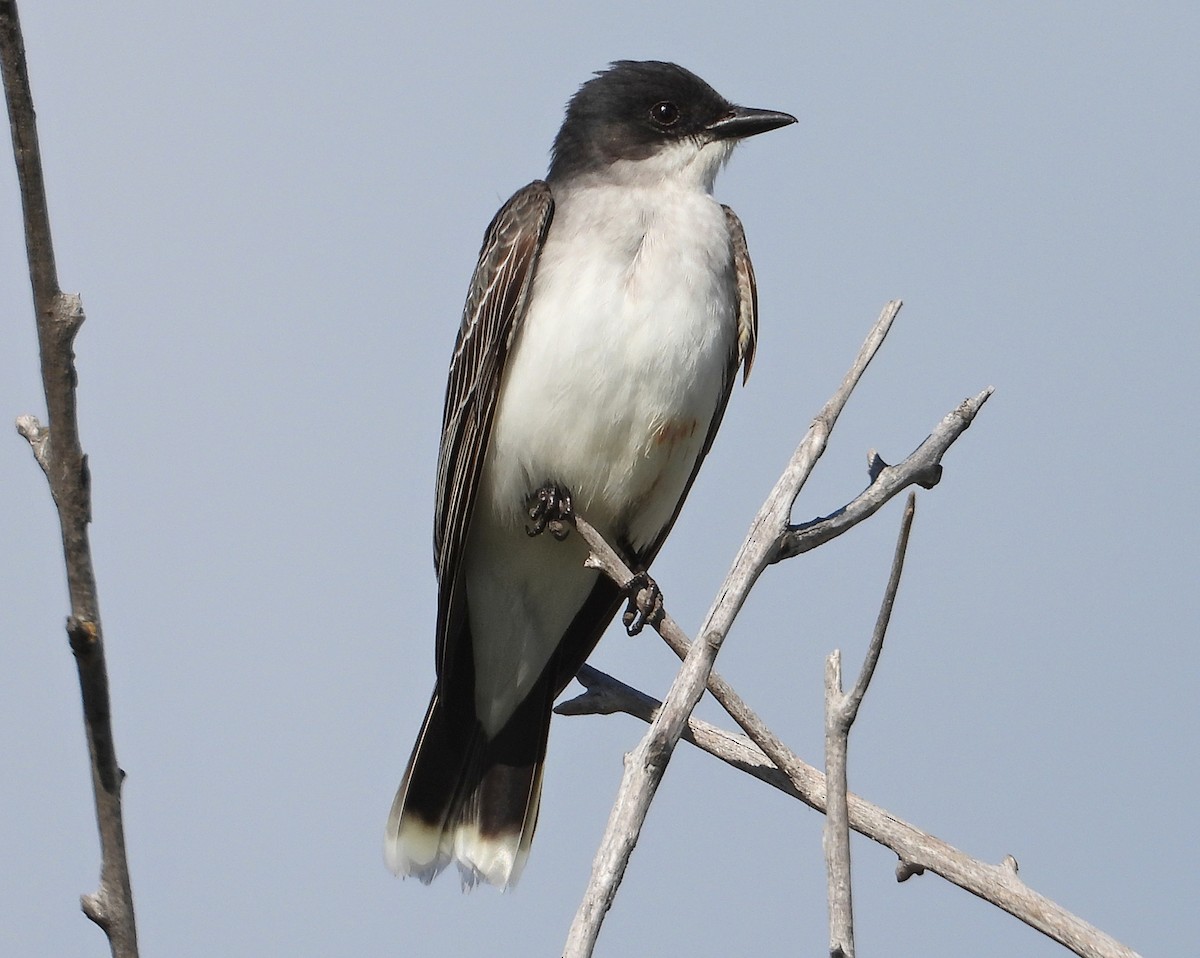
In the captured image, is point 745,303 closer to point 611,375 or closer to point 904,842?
point 611,375

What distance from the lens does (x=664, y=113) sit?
620 centimetres

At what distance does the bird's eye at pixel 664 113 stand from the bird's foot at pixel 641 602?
1885 millimetres

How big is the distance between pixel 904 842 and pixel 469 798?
2.83m

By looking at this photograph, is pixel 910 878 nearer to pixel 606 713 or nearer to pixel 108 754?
pixel 606 713

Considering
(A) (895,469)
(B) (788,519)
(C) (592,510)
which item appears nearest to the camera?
(B) (788,519)

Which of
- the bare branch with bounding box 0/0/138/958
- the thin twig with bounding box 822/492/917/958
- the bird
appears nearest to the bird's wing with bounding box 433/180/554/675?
the bird

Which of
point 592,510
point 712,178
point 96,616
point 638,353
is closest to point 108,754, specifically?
point 96,616

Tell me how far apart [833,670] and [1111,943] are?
77cm

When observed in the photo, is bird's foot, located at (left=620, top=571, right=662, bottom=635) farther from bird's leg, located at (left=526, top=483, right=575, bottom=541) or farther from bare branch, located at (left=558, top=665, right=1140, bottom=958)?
bare branch, located at (left=558, top=665, right=1140, bottom=958)

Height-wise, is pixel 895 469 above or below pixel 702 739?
above

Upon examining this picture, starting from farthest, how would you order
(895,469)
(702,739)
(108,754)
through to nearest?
1. (702,739)
2. (895,469)
3. (108,754)

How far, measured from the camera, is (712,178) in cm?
610

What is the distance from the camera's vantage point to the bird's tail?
5906mm

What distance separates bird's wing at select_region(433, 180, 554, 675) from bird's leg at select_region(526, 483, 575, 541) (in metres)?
0.24
